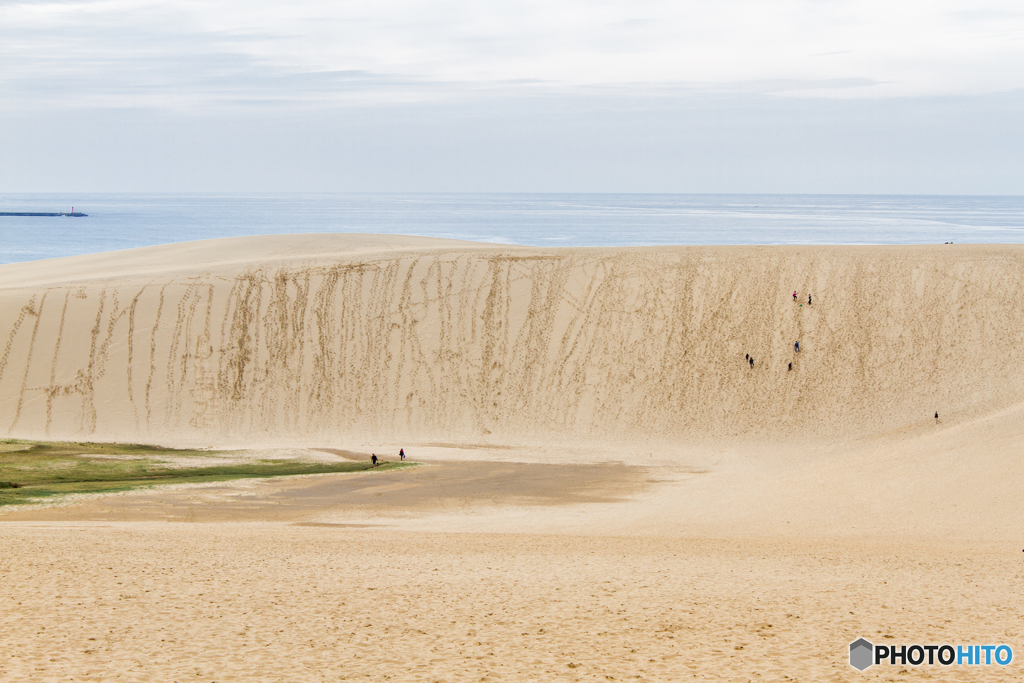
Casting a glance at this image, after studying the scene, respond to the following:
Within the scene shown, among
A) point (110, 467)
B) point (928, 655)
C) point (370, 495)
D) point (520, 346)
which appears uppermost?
point (520, 346)

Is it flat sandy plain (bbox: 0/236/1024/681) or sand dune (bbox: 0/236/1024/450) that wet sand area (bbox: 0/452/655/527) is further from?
sand dune (bbox: 0/236/1024/450)

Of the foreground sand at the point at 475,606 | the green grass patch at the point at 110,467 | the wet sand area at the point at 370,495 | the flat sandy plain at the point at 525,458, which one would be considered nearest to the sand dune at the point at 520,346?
the flat sandy plain at the point at 525,458

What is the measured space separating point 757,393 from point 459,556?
22234mm

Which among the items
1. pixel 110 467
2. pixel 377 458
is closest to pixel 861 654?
pixel 377 458

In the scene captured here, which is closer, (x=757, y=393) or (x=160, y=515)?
(x=160, y=515)

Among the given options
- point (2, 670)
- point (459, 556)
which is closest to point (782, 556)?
point (459, 556)

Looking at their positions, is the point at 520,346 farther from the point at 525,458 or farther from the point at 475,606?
the point at 475,606

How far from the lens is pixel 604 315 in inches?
1665

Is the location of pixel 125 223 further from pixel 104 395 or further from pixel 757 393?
pixel 757 393

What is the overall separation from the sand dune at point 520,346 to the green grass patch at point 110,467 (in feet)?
13.0

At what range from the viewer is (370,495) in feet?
82.5

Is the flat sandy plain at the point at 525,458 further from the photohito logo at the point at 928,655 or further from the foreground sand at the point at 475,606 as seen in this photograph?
the photohito logo at the point at 928,655

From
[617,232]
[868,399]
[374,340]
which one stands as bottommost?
[868,399]

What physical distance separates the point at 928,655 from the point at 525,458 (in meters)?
20.2
